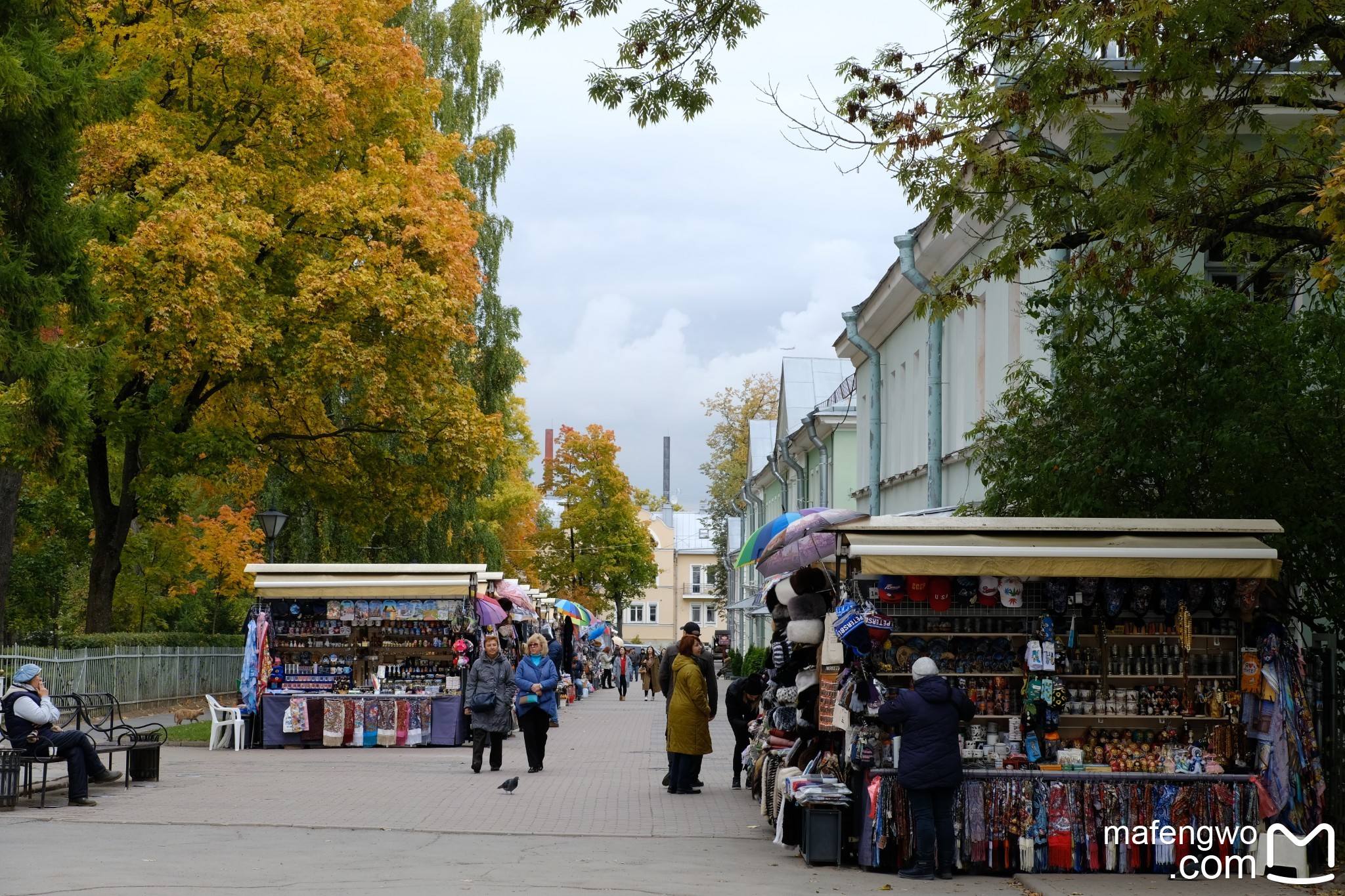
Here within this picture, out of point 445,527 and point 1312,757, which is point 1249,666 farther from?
point 445,527

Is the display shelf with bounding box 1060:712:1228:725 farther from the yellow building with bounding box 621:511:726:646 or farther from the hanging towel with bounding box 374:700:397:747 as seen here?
the yellow building with bounding box 621:511:726:646

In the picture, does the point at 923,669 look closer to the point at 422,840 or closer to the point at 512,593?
the point at 422,840

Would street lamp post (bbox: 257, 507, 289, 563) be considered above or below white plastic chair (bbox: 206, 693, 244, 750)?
above

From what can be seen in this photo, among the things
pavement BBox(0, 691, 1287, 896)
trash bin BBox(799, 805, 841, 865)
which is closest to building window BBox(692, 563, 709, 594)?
pavement BBox(0, 691, 1287, 896)

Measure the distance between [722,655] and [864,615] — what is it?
23.0 meters

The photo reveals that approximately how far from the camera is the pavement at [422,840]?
1026cm

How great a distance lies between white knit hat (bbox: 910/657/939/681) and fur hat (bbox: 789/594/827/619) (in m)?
2.35

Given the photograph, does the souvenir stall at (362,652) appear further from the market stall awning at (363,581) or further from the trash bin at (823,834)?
the trash bin at (823,834)

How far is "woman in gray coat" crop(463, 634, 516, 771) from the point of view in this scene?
19.0 meters

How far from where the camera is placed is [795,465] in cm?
4512

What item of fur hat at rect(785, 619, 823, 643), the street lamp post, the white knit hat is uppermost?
the street lamp post

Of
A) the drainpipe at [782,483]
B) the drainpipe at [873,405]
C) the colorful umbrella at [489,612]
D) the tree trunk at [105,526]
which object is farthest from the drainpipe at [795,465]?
the tree trunk at [105,526]

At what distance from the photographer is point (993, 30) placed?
11344 mm

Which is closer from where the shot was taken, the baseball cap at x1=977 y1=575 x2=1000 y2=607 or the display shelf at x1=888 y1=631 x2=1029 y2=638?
the baseball cap at x1=977 y1=575 x2=1000 y2=607
